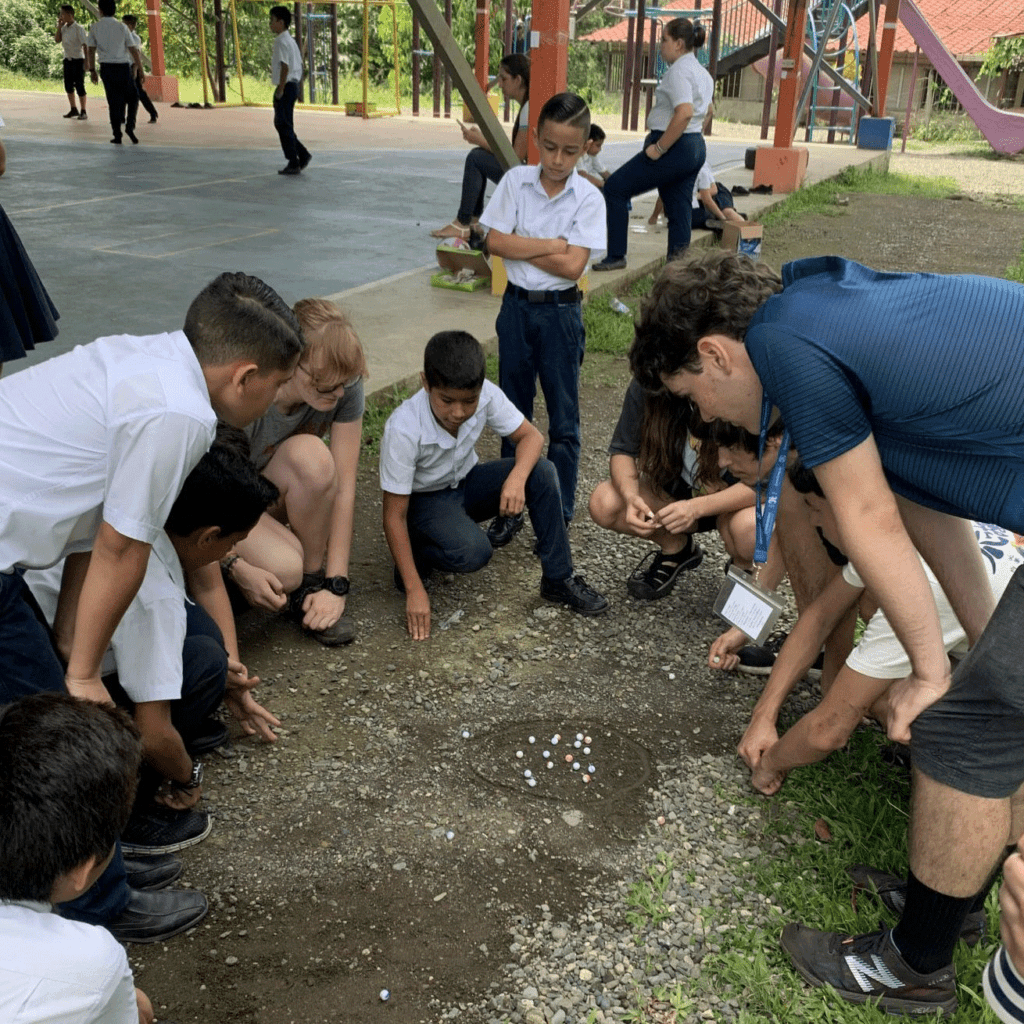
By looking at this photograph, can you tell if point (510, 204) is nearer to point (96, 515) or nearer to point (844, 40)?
point (96, 515)

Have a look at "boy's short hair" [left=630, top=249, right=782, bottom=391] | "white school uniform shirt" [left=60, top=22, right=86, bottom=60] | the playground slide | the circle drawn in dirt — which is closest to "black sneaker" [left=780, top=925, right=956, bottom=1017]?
the circle drawn in dirt

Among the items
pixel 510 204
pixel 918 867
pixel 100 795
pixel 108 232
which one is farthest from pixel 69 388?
pixel 108 232

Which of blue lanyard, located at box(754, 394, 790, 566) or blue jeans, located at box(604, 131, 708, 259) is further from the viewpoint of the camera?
blue jeans, located at box(604, 131, 708, 259)

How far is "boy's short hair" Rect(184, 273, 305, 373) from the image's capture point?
213 cm

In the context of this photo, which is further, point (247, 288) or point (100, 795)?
point (247, 288)

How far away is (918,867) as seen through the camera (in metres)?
1.95

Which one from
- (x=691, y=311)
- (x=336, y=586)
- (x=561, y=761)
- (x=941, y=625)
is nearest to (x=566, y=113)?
(x=691, y=311)

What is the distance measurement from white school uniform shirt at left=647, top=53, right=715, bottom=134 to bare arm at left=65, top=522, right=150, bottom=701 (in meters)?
6.24

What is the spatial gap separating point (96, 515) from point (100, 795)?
2.22 ft

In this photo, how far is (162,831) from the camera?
7.79 ft

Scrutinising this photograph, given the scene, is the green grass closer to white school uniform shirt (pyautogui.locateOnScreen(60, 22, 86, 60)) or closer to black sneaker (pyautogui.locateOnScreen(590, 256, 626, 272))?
black sneaker (pyautogui.locateOnScreen(590, 256, 626, 272))

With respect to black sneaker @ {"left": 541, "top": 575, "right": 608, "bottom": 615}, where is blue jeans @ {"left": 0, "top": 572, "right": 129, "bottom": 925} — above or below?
above

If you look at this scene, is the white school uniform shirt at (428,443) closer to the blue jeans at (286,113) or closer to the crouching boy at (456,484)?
the crouching boy at (456,484)

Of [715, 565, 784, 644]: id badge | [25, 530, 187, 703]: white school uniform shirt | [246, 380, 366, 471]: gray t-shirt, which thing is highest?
[246, 380, 366, 471]: gray t-shirt
